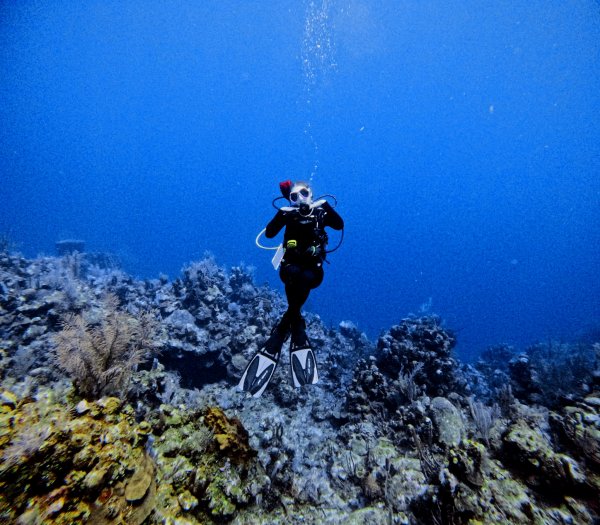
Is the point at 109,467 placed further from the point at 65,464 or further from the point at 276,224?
the point at 276,224

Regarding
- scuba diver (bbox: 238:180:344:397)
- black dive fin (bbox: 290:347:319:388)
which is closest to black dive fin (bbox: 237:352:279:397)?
scuba diver (bbox: 238:180:344:397)

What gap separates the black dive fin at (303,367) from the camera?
5637 mm

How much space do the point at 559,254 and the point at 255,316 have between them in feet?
Answer: 769

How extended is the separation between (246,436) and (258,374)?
5.56 ft

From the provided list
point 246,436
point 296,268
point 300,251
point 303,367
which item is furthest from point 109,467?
point 300,251

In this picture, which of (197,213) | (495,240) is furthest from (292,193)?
(495,240)

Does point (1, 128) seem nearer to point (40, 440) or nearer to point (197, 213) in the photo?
point (197, 213)

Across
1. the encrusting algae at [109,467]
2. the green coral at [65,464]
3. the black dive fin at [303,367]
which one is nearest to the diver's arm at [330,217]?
the black dive fin at [303,367]

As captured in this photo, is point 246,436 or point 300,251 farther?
point 300,251

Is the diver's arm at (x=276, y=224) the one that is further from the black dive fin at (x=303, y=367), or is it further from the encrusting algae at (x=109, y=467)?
the encrusting algae at (x=109, y=467)

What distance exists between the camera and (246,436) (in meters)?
3.83

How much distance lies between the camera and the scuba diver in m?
5.50

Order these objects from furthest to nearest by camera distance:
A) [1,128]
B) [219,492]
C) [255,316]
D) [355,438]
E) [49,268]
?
[1,128] → [49,268] → [255,316] → [355,438] → [219,492]

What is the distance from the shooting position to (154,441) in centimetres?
329
